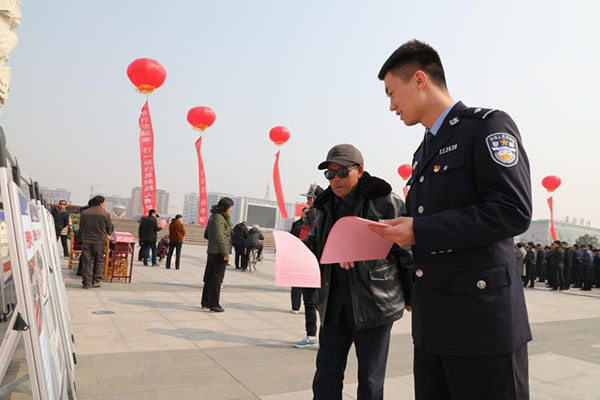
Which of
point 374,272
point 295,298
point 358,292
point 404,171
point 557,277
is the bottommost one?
point 295,298

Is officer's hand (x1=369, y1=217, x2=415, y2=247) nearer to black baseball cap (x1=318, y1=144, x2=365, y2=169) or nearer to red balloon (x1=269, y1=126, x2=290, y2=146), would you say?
black baseball cap (x1=318, y1=144, x2=365, y2=169)

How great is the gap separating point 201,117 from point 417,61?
54.8ft

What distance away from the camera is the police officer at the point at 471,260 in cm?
127

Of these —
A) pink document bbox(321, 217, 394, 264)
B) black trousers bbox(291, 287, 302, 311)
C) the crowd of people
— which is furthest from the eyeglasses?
the crowd of people

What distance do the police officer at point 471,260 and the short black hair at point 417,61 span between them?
0.19 m

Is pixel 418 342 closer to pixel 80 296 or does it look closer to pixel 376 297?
pixel 376 297

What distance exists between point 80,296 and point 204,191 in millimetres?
17687

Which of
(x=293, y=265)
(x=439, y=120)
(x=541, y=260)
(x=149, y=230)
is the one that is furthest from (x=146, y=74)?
(x=541, y=260)

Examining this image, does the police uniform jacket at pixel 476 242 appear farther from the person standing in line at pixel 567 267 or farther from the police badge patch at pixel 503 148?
the person standing in line at pixel 567 267

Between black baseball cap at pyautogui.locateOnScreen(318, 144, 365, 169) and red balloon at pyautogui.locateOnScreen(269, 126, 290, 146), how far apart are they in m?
18.9

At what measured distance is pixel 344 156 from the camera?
2.64m

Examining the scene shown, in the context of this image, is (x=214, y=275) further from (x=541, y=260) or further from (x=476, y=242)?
(x=541, y=260)

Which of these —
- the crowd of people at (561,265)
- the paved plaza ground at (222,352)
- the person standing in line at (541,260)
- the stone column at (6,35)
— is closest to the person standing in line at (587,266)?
the crowd of people at (561,265)

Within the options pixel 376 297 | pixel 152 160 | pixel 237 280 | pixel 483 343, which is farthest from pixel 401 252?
pixel 152 160
